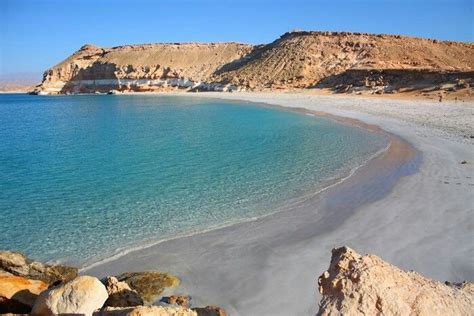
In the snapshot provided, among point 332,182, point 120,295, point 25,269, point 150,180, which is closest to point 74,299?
point 120,295

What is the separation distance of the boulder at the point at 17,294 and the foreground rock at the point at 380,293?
398 cm

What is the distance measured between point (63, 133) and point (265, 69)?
49.8m

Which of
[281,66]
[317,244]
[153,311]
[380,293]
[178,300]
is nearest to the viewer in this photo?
[380,293]

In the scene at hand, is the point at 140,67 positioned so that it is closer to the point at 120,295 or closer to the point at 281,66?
the point at 281,66

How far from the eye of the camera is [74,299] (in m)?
4.80

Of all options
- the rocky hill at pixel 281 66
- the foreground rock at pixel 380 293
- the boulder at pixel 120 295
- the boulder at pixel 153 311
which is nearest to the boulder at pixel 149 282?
the boulder at pixel 120 295

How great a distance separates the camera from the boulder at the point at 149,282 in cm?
647

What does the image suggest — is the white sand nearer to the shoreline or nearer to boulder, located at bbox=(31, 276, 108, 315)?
the shoreline

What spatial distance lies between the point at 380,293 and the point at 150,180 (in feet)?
37.4

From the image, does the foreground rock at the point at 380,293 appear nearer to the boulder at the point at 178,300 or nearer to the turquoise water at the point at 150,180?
the boulder at the point at 178,300

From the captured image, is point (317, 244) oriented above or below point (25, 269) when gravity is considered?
below

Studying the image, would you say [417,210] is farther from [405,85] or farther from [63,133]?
[405,85]

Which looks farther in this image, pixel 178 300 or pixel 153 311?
pixel 178 300

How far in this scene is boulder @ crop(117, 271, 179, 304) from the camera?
647 centimetres
